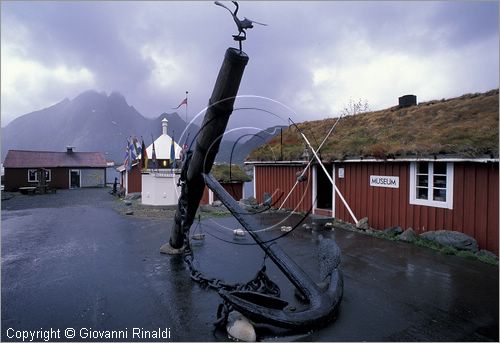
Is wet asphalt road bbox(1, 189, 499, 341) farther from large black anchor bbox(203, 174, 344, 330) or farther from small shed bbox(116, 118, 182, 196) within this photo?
small shed bbox(116, 118, 182, 196)

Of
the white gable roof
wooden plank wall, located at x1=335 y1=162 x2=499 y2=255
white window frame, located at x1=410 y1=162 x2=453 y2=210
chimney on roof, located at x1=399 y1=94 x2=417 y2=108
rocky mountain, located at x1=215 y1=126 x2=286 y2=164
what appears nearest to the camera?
Result: rocky mountain, located at x1=215 y1=126 x2=286 y2=164

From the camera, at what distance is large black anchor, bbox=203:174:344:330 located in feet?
13.0

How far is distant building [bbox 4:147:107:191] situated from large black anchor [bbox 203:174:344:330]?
125 ft

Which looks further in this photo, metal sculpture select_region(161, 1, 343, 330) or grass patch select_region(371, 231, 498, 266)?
grass patch select_region(371, 231, 498, 266)

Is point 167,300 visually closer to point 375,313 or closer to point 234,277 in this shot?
point 234,277

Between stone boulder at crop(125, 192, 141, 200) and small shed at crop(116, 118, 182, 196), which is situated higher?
small shed at crop(116, 118, 182, 196)

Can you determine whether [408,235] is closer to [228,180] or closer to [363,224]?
[363,224]

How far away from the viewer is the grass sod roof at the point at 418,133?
9422mm

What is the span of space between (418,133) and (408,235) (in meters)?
4.16

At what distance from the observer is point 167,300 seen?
5.89 metres

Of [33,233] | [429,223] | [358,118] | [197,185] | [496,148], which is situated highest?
[358,118]

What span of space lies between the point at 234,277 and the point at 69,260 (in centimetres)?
521

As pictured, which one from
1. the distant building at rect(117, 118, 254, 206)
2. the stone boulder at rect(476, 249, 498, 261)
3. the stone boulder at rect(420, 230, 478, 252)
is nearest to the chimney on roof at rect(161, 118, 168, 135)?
the distant building at rect(117, 118, 254, 206)

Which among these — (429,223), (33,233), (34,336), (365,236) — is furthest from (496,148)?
(33,233)
